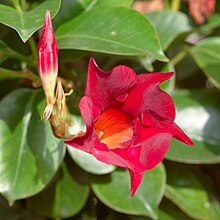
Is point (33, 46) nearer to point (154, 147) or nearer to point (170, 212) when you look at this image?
point (154, 147)

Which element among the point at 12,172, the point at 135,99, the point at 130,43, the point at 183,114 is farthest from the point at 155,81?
the point at 183,114

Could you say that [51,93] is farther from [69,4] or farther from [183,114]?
[183,114]

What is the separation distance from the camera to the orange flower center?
0.79m

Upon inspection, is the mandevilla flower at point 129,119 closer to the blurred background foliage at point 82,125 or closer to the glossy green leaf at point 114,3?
the blurred background foliage at point 82,125

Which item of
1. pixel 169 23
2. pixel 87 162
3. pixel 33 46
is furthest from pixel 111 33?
pixel 169 23

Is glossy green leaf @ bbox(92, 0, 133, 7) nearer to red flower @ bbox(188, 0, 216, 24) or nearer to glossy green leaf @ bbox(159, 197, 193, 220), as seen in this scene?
red flower @ bbox(188, 0, 216, 24)

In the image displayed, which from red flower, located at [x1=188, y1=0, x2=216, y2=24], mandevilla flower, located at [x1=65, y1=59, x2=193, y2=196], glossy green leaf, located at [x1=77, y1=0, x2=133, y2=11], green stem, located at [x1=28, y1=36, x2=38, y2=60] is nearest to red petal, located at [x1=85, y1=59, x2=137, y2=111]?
mandevilla flower, located at [x1=65, y1=59, x2=193, y2=196]

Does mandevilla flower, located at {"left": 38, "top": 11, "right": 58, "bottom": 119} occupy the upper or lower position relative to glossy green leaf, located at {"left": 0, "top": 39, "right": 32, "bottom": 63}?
upper

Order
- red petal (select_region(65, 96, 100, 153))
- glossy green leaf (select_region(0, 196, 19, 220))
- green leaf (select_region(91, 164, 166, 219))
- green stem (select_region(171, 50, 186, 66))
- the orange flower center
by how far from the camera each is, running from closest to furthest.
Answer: red petal (select_region(65, 96, 100, 153)) < the orange flower center < green leaf (select_region(91, 164, 166, 219)) < glossy green leaf (select_region(0, 196, 19, 220)) < green stem (select_region(171, 50, 186, 66))

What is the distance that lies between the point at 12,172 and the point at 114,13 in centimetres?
30

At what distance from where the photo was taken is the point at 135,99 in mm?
770

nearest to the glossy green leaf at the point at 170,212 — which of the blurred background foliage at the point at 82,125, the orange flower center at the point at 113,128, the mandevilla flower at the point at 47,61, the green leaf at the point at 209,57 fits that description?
the blurred background foliage at the point at 82,125

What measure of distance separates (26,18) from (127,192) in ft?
1.29

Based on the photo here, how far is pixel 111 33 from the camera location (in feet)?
3.02
